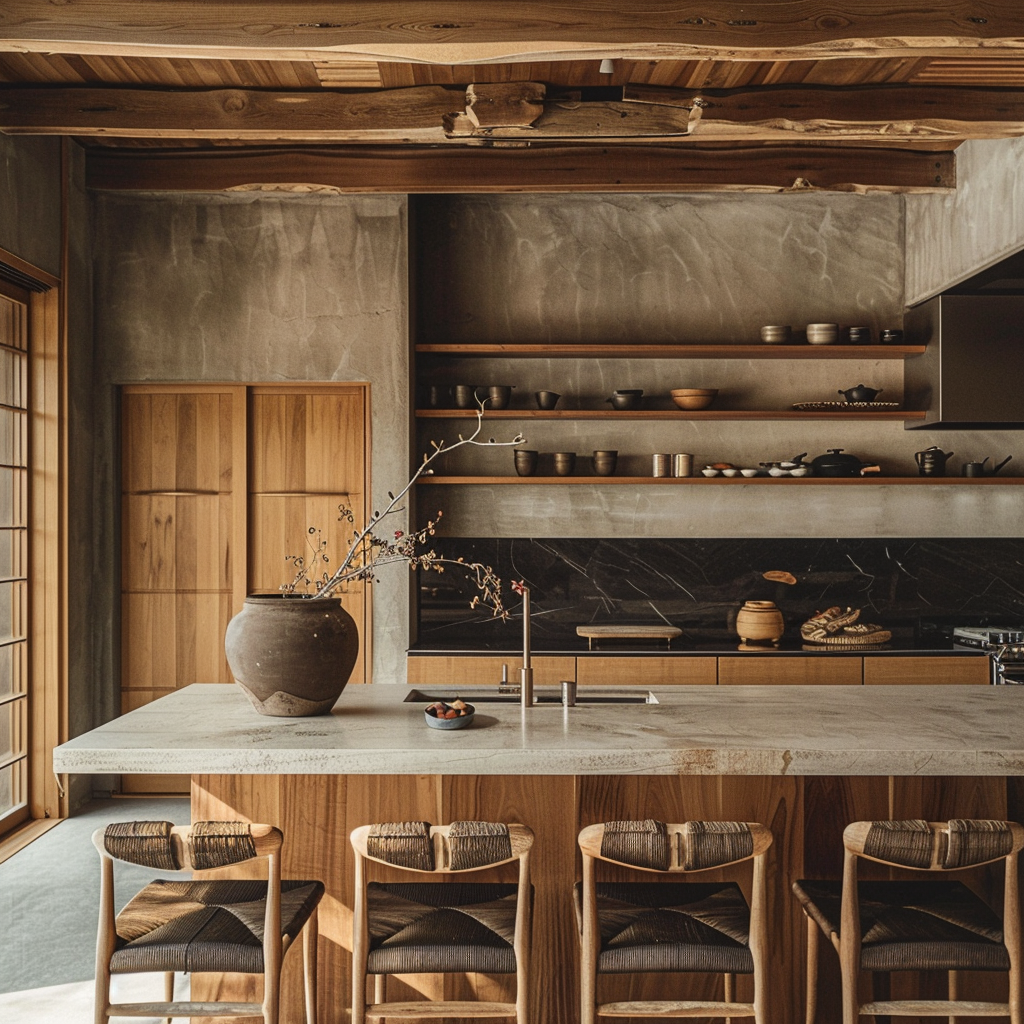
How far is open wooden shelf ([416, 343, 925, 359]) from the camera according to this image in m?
5.02

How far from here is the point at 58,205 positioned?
15.3 ft

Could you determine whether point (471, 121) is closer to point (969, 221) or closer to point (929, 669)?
point (969, 221)

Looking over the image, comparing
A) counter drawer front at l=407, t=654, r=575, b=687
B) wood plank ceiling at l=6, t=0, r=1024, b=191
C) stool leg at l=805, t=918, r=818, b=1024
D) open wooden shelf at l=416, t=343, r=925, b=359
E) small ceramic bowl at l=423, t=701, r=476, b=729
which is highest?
wood plank ceiling at l=6, t=0, r=1024, b=191

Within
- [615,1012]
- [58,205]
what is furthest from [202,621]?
[615,1012]

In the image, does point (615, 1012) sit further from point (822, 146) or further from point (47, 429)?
point (822, 146)

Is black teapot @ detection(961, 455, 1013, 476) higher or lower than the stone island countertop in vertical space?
higher

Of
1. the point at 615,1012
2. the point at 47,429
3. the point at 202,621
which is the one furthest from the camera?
the point at 202,621

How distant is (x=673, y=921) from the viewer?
2.10 m

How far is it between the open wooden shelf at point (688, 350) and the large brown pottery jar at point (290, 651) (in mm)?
2709

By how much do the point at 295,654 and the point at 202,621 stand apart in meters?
2.81

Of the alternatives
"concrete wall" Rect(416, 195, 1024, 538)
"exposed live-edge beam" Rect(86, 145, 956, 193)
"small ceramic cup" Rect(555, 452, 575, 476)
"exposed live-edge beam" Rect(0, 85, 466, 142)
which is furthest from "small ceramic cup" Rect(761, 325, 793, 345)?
"exposed live-edge beam" Rect(0, 85, 466, 142)

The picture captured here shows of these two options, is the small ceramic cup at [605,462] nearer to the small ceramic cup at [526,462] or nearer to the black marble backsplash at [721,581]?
the small ceramic cup at [526,462]

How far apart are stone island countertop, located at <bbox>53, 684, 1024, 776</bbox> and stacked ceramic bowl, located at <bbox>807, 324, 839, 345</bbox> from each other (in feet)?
9.12

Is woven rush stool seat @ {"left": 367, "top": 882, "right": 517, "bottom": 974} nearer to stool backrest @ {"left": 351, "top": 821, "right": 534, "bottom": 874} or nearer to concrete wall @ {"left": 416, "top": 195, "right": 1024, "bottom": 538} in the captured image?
stool backrest @ {"left": 351, "top": 821, "right": 534, "bottom": 874}
